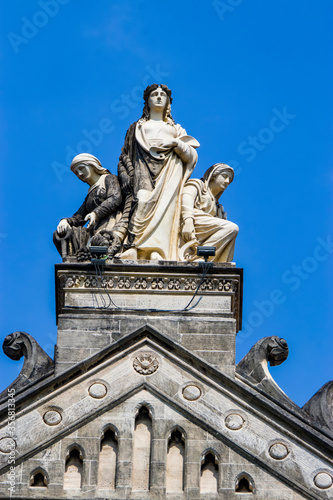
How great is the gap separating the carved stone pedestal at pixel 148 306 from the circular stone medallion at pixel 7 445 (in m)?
1.53

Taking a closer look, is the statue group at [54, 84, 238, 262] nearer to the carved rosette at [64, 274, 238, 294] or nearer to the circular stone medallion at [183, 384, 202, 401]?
the carved rosette at [64, 274, 238, 294]

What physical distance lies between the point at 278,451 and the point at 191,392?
1.69m

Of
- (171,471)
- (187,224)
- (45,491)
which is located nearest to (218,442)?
(171,471)

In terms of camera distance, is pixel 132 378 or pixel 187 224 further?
pixel 187 224

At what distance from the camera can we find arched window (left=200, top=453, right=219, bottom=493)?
23.8 meters

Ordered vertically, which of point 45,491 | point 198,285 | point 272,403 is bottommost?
point 45,491

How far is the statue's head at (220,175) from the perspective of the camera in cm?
2839

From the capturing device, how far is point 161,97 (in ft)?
94.6

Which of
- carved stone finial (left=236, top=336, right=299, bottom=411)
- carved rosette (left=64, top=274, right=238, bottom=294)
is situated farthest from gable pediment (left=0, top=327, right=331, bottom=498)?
carved rosette (left=64, top=274, right=238, bottom=294)

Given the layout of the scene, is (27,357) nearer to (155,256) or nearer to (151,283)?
(151,283)

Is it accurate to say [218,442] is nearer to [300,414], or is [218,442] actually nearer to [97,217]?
[300,414]

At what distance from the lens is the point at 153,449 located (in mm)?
24094

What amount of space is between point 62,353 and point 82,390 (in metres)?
0.86

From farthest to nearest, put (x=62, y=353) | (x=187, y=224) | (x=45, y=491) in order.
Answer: (x=187, y=224) < (x=62, y=353) < (x=45, y=491)
